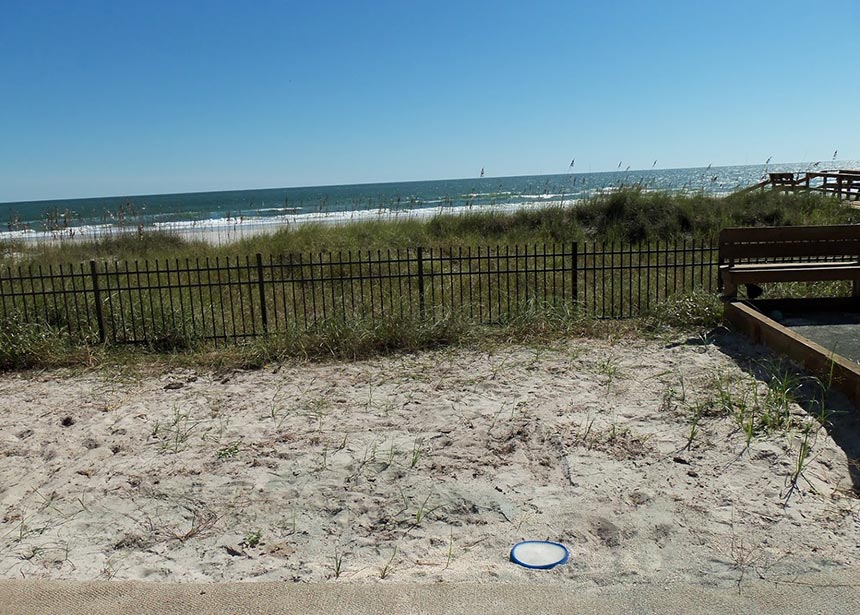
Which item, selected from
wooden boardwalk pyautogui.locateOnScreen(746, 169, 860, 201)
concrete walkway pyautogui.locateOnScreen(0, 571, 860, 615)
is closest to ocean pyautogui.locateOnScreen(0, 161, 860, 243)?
wooden boardwalk pyautogui.locateOnScreen(746, 169, 860, 201)

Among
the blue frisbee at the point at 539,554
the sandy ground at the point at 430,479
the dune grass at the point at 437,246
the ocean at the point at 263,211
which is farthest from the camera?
the ocean at the point at 263,211

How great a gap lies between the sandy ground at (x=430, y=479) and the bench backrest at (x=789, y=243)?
1.98 meters

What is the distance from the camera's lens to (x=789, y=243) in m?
8.41

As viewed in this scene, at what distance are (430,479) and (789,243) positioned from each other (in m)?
6.18

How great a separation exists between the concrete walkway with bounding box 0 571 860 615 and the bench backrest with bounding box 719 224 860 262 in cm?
568

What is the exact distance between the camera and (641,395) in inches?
235

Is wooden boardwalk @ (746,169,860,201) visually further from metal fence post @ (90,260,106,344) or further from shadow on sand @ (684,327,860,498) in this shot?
metal fence post @ (90,260,106,344)

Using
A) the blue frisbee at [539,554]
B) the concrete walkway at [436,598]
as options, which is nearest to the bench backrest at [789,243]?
the concrete walkway at [436,598]

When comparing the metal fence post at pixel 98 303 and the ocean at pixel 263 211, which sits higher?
the ocean at pixel 263 211

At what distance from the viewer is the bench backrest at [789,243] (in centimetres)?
832

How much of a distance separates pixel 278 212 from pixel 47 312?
3855 centimetres

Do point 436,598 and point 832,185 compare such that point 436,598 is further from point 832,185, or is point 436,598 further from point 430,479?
point 832,185

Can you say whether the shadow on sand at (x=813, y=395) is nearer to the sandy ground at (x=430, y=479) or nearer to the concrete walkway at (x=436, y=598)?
the sandy ground at (x=430, y=479)

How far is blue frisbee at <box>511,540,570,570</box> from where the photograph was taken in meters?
3.53
